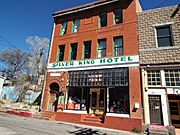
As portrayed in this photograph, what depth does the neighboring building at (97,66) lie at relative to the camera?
12.9 meters

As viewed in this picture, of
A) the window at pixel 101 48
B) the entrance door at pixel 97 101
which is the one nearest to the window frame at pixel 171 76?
the entrance door at pixel 97 101

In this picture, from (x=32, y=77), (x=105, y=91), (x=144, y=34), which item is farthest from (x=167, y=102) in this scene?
(x=32, y=77)

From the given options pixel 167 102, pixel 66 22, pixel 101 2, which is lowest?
pixel 167 102

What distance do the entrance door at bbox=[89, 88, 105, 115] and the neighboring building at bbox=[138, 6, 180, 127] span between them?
152 inches

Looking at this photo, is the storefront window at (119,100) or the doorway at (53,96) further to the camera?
the doorway at (53,96)

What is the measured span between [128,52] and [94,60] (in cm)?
333

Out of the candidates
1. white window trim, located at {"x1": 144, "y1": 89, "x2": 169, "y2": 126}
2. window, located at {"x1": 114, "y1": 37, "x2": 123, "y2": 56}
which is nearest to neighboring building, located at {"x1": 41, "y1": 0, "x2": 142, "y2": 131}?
window, located at {"x1": 114, "y1": 37, "x2": 123, "y2": 56}

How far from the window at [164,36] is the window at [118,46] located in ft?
10.9

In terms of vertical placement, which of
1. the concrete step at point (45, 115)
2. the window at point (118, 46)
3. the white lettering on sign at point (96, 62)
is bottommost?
the concrete step at point (45, 115)

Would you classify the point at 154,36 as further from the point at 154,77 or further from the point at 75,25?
the point at 75,25

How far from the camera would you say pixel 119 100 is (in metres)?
13.5

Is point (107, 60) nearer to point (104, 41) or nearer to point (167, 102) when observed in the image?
point (104, 41)

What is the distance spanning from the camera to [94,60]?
15.0m

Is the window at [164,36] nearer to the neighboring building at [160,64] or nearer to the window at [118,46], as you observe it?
the neighboring building at [160,64]
